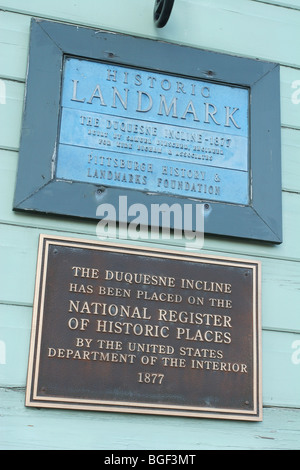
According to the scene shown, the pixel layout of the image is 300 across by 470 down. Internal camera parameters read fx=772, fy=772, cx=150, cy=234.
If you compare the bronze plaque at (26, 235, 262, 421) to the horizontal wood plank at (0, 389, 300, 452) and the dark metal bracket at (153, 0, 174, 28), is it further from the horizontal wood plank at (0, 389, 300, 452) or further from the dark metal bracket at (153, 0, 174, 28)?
the dark metal bracket at (153, 0, 174, 28)

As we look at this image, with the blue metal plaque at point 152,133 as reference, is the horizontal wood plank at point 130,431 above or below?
below

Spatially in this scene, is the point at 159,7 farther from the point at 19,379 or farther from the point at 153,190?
the point at 19,379

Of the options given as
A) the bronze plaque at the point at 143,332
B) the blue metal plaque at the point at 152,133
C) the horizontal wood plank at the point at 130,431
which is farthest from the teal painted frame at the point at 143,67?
the horizontal wood plank at the point at 130,431

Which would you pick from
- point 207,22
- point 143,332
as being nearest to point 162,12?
point 207,22

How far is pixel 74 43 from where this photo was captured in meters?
3.16

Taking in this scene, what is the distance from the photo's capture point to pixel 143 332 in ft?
9.46

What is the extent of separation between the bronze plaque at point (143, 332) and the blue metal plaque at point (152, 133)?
0.96 ft

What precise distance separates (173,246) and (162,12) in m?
0.95

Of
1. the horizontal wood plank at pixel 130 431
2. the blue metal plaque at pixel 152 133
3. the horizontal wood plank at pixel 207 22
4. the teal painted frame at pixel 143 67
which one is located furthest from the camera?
the horizontal wood plank at pixel 207 22

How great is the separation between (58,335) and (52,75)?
3.43 feet

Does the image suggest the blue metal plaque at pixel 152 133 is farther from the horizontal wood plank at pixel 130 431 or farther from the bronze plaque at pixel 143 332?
the horizontal wood plank at pixel 130 431

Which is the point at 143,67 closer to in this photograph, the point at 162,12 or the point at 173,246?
the point at 162,12

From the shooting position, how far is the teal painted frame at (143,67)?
295cm

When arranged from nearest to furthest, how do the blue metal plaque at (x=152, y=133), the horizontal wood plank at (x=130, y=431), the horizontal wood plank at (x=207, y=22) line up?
the horizontal wood plank at (x=130, y=431)
the blue metal plaque at (x=152, y=133)
the horizontal wood plank at (x=207, y=22)
